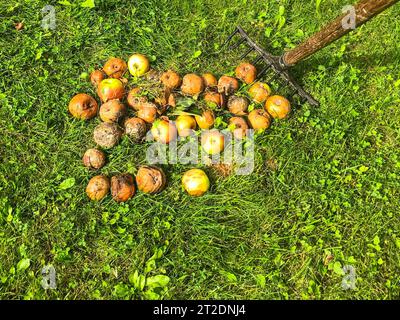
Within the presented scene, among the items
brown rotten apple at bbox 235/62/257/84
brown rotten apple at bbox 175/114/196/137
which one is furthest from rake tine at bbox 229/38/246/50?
brown rotten apple at bbox 175/114/196/137

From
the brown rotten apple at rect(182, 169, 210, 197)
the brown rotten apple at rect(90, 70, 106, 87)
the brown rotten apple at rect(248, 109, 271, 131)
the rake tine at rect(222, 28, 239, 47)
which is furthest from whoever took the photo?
the rake tine at rect(222, 28, 239, 47)

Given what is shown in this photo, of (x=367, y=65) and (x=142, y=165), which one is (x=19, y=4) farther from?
(x=367, y=65)

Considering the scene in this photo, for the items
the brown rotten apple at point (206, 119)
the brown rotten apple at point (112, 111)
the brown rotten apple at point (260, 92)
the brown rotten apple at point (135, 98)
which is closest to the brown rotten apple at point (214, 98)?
the brown rotten apple at point (206, 119)

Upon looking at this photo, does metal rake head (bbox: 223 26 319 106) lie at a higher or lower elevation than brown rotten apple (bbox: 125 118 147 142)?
higher

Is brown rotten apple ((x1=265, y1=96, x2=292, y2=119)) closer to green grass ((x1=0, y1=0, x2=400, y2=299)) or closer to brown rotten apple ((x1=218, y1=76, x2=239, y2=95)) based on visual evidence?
green grass ((x1=0, y1=0, x2=400, y2=299))

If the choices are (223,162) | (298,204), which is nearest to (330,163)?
(298,204)

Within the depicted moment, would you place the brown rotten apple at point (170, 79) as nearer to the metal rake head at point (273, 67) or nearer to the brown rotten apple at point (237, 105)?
the brown rotten apple at point (237, 105)

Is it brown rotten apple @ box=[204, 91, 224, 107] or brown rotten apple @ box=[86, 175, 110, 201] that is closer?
brown rotten apple @ box=[86, 175, 110, 201]
